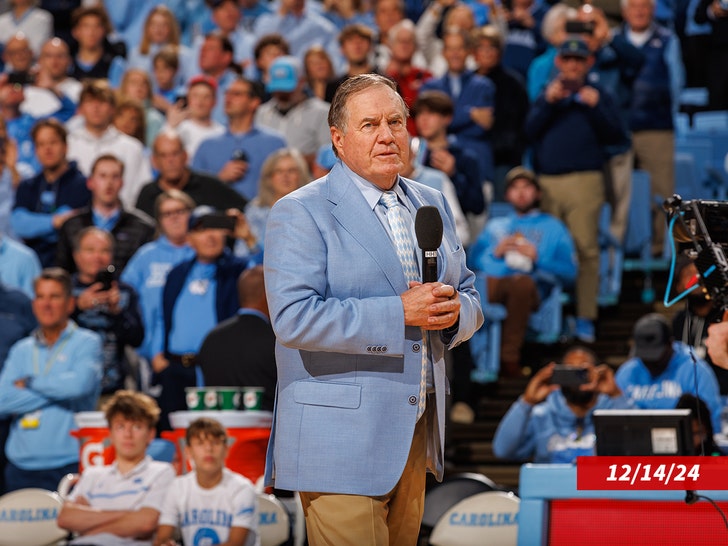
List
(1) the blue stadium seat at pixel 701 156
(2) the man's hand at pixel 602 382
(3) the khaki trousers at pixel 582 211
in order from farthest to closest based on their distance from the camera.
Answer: (1) the blue stadium seat at pixel 701 156 → (3) the khaki trousers at pixel 582 211 → (2) the man's hand at pixel 602 382

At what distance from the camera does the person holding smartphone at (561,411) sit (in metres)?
7.42

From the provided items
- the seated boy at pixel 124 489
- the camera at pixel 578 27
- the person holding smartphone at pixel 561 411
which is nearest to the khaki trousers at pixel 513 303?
the person holding smartphone at pixel 561 411

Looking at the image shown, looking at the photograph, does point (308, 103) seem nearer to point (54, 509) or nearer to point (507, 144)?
point (507, 144)

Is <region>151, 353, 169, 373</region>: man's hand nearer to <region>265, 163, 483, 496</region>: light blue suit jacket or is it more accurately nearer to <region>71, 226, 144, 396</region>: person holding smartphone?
<region>71, 226, 144, 396</region>: person holding smartphone

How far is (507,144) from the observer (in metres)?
10.7

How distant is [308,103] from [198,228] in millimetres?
2267

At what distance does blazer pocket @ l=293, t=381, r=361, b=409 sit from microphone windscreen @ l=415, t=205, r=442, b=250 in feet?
1.41

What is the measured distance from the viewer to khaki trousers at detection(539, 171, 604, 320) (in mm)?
9805

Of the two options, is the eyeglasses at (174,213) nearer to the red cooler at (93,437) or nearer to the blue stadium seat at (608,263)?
the red cooler at (93,437)

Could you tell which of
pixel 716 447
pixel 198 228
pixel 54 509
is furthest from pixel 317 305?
pixel 198 228

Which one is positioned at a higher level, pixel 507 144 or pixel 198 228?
pixel 507 144

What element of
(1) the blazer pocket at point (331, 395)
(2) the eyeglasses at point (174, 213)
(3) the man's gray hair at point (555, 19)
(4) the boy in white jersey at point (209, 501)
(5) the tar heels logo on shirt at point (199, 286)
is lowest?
(4) the boy in white jersey at point (209, 501)

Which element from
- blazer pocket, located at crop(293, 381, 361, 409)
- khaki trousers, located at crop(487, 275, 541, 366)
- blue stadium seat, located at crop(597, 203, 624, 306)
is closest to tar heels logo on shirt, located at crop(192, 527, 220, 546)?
khaki trousers, located at crop(487, 275, 541, 366)

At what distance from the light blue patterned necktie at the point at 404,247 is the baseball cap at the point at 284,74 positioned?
7.02 metres
